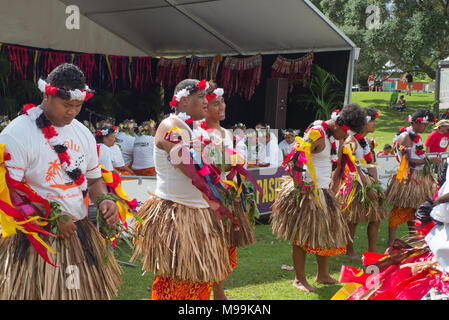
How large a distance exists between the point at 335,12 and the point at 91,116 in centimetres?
1307

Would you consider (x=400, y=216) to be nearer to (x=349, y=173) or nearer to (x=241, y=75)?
(x=349, y=173)

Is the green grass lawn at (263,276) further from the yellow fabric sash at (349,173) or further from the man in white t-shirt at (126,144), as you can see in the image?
the man in white t-shirt at (126,144)

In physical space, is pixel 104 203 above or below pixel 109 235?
above

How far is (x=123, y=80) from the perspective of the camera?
13219 millimetres

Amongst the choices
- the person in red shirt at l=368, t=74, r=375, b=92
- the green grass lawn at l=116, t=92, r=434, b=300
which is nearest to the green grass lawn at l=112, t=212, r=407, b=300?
the green grass lawn at l=116, t=92, r=434, b=300

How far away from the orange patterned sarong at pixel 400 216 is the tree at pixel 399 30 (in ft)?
43.3

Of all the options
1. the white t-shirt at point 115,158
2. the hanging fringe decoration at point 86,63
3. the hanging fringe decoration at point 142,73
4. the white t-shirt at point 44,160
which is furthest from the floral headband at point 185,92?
the hanging fringe decoration at point 142,73

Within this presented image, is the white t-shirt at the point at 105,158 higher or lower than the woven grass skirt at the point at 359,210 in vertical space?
higher

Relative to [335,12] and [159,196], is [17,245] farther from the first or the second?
[335,12]

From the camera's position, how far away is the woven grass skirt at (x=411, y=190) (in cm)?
609
